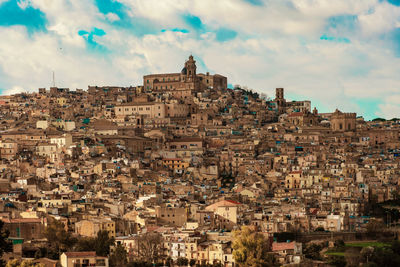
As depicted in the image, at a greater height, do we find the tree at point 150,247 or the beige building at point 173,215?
the beige building at point 173,215

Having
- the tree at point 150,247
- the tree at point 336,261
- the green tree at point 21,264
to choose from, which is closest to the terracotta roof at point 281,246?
the tree at point 336,261

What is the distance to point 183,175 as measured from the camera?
200ft

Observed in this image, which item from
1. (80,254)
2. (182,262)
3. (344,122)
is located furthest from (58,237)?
(344,122)

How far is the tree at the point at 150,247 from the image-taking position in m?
40.8

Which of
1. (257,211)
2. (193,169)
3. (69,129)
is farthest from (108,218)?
(69,129)

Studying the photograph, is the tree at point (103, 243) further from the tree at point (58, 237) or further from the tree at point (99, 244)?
the tree at point (58, 237)

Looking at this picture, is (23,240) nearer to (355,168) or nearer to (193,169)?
(193,169)

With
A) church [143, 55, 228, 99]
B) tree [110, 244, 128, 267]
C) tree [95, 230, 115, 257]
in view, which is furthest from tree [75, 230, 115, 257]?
church [143, 55, 228, 99]

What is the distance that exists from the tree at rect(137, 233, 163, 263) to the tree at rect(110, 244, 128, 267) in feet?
5.31

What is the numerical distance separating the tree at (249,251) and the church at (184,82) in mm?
50068

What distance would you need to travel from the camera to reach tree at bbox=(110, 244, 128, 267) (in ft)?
127

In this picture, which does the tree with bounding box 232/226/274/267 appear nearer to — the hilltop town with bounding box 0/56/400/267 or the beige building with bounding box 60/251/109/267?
the hilltop town with bounding box 0/56/400/267

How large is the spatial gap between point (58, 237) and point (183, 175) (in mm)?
20444

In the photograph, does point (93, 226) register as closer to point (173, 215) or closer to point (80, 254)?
point (80, 254)
